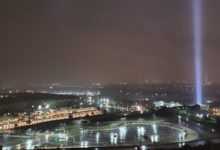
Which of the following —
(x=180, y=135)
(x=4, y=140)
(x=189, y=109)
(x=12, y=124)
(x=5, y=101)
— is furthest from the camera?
(x=5, y=101)

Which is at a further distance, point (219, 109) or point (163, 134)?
point (219, 109)

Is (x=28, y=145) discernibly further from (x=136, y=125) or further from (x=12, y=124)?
(x=12, y=124)

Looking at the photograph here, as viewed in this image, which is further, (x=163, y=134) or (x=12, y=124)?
(x=12, y=124)

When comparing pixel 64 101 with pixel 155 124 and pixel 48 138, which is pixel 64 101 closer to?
pixel 155 124

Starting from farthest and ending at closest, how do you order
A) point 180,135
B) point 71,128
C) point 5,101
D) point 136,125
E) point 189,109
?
1. point 5,101
2. point 189,109
3. point 136,125
4. point 71,128
5. point 180,135

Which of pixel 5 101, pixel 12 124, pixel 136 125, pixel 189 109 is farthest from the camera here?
pixel 5 101

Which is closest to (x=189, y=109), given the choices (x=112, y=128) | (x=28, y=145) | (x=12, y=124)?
(x=112, y=128)

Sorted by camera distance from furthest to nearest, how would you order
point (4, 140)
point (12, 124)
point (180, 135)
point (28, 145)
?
1. point (12, 124)
2. point (180, 135)
3. point (4, 140)
4. point (28, 145)

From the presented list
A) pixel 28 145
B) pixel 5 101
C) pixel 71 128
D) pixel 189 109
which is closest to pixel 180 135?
pixel 71 128
